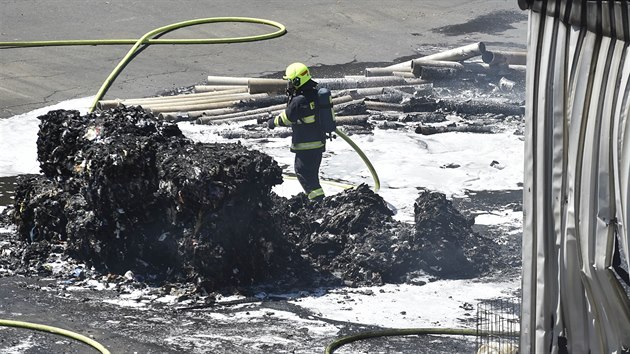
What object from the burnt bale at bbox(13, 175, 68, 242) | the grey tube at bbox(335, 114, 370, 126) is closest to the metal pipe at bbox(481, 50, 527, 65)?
the grey tube at bbox(335, 114, 370, 126)

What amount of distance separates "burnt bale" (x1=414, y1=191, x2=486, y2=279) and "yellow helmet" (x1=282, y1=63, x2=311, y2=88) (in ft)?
6.20

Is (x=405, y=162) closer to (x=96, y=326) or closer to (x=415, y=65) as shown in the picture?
(x=415, y=65)

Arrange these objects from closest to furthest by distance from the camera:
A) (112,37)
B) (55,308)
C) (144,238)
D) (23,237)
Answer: (55,308), (144,238), (23,237), (112,37)

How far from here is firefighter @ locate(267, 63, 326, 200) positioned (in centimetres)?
1139

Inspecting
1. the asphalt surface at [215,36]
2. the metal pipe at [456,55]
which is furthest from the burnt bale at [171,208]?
the metal pipe at [456,55]

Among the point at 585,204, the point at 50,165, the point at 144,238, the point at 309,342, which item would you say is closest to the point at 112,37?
the point at 50,165

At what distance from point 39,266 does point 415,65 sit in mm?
9071

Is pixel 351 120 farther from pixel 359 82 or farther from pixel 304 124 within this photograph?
pixel 304 124

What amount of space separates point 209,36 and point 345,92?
471 cm

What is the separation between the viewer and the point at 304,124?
1162 centimetres

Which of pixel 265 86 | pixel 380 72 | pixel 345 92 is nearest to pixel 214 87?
pixel 265 86

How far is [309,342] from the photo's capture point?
862 cm

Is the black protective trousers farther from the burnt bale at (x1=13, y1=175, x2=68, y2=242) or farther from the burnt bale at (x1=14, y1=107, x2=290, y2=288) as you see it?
the burnt bale at (x1=13, y1=175, x2=68, y2=242)

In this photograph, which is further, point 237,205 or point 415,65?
point 415,65
